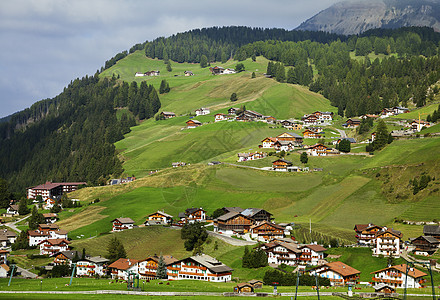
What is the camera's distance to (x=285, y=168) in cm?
16288

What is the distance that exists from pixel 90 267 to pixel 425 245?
62725mm

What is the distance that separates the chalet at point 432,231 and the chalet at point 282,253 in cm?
2422

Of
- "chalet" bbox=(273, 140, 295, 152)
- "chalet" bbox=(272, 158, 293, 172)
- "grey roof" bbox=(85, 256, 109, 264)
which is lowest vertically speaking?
"grey roof" bbox=(85, 256, 109, 264)

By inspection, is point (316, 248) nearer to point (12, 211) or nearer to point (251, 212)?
point (251, 212)

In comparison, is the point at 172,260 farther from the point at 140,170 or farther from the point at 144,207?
the point at 140,170

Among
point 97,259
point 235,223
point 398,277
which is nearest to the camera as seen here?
point 398,277

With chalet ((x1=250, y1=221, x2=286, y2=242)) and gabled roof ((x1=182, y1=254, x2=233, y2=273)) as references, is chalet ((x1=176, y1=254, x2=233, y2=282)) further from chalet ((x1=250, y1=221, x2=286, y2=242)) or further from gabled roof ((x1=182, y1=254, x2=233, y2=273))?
chalet ((x1=250, y1=221, x2=286, y2=242))

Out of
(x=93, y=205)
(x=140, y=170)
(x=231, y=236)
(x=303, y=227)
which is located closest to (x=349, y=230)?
(x=303, y=227)

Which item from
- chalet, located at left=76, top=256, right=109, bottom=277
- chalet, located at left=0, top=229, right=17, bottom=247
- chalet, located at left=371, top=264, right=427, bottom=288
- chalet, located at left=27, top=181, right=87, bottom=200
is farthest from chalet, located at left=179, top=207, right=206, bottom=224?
chalet, located at left=27, top=181, right=87, bottom=200

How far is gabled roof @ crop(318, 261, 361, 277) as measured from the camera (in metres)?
88.1

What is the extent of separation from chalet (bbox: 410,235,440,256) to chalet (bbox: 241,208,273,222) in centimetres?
3710

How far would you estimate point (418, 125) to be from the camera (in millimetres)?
179625

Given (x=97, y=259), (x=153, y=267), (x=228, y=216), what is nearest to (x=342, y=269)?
(x=153, y=267)

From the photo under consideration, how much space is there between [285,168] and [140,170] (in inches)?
2146
